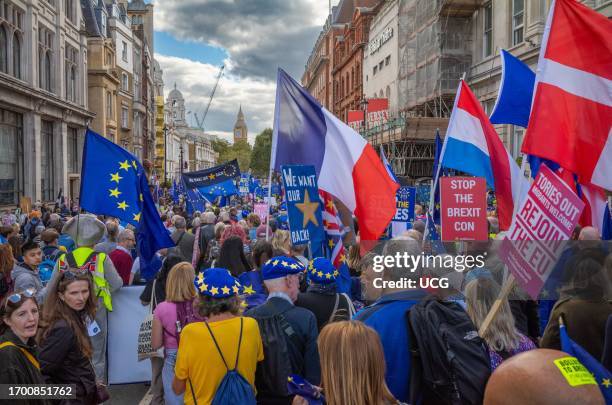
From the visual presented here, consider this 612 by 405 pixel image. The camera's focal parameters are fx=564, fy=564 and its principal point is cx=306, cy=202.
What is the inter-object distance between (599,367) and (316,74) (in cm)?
9387

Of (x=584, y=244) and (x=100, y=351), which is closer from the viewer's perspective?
(x=584, y=244)

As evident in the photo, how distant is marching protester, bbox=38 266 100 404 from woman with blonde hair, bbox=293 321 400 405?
2066 millimetres

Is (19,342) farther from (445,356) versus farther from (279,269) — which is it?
(445,356)

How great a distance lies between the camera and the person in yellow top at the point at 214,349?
136 inches

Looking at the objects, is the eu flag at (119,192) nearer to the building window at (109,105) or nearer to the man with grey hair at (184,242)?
the man with grey hair at (184,242)

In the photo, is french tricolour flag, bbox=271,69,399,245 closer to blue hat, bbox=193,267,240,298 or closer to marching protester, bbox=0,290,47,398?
blue hat, bbox=193,267,240,298

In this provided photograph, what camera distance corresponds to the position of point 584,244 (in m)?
4.00

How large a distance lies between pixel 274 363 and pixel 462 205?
13.0 ft

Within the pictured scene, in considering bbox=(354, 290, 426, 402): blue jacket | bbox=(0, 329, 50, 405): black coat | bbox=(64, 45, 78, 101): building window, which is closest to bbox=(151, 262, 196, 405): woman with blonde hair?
bbox=(0, 329, 50, 405): black coat

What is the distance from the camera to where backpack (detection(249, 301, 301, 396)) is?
3641 mm

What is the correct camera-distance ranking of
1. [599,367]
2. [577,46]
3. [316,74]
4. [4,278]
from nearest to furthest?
[599,367]
[577,46]
[4,278]
[316,74]

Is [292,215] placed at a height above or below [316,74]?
below

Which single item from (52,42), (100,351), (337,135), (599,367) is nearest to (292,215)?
(337,135)

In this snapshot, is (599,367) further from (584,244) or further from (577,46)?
(577,46)
